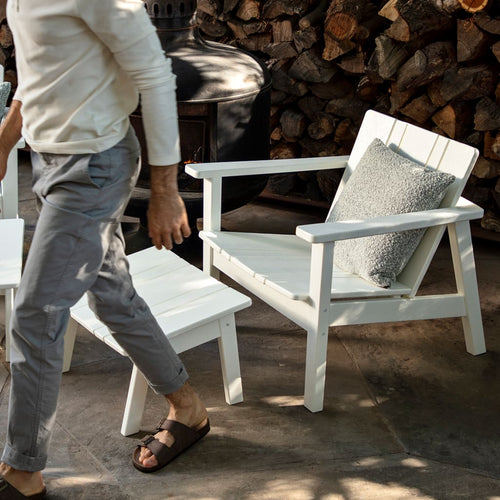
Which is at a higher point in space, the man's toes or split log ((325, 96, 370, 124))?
split log ((325, 96, 370, 124))

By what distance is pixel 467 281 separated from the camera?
2852 millimetres

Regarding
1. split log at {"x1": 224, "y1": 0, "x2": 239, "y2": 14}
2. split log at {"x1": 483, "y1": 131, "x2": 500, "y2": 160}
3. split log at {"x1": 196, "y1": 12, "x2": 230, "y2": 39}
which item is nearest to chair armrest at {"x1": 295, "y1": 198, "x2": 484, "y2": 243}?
split log at {"x1": 483, "y1": 131, "x2": 500, "y2": 160}

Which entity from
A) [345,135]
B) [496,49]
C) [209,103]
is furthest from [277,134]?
[496,49]

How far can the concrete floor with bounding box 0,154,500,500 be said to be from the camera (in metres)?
2.27

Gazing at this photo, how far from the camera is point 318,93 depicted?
13.6 ft

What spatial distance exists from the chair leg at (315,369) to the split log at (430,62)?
5.18 ft

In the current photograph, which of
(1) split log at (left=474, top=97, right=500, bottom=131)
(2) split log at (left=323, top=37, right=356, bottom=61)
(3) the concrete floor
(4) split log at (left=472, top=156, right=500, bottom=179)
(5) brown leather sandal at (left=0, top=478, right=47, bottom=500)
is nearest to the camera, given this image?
(5) brown leather sandal at (left=0, top=478, right=47, bottom=500)

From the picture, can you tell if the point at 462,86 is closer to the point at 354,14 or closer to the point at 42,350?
the point at 354,14

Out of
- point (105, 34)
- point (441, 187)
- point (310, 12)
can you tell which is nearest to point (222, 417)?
point (441, 187)

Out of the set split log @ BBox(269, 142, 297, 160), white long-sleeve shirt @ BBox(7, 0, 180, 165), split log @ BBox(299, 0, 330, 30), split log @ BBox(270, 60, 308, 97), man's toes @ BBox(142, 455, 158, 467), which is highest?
white long-sleeve shirt @ BBox(7, 0, 180, 165)

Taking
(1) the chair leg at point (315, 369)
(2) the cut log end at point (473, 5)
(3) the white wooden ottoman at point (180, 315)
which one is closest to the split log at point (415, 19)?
(2) the cut log end at point (473, 5)

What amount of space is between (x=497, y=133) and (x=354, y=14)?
833 mm

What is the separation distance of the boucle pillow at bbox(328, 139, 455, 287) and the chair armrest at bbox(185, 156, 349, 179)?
0.21 metres

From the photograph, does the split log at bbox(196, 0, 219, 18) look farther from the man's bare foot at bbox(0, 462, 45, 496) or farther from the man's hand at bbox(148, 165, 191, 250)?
the man's bare foot at bbox(0, 462, 45, 496)
